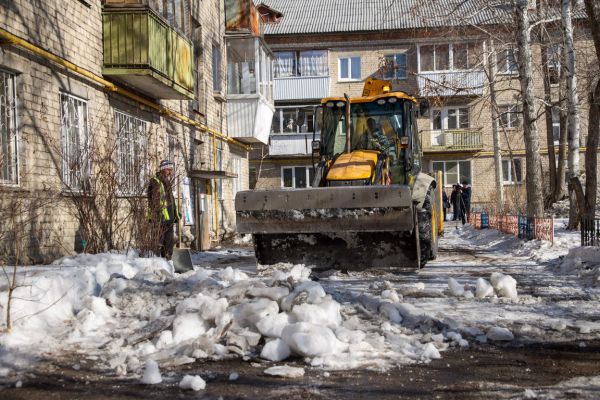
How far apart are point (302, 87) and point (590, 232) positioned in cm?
2387

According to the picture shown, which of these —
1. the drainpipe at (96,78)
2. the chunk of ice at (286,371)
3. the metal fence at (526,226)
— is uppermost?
the drainpipe at (96,78)

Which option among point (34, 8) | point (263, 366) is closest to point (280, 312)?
point (263, 366)

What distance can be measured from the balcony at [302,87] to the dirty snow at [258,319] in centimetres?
2631

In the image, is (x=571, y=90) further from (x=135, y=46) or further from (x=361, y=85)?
(x=361, y=85)

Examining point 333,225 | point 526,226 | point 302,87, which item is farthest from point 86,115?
point 302,87

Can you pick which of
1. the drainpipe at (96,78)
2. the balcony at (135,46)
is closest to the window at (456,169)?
the drainpipe at (96,78)

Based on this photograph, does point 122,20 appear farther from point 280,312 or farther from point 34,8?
point 280,312

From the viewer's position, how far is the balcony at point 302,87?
3322 cm

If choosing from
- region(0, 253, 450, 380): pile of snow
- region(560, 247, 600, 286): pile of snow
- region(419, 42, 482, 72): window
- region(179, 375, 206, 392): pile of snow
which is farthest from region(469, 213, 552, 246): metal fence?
region(419, 42, 482, 72): window

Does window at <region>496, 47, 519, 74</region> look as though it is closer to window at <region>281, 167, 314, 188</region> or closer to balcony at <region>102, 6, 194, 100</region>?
balcony at <region>102, 6, 194, 100</region>

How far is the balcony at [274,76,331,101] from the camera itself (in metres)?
33.2

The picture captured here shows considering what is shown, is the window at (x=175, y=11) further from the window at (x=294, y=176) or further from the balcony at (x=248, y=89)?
the window at (x=294, y=176)

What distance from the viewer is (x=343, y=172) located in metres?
9.21

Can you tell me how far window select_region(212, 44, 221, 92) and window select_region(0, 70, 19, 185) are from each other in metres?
10.3
